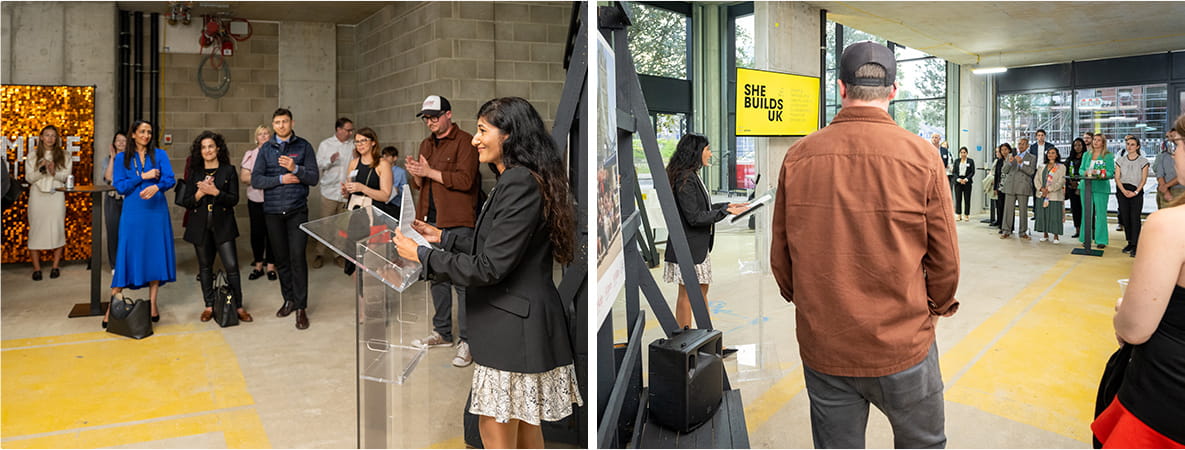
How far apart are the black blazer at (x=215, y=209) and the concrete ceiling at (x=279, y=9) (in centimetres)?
355

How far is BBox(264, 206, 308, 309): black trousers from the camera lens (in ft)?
15.0

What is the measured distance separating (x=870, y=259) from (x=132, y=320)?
443 centimetres

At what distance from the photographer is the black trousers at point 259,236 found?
5871 millimetres

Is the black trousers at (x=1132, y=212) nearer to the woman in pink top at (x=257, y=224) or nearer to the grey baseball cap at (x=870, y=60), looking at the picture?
the grey baseball cap at (x=870, y=60)

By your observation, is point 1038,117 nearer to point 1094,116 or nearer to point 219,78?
point 1094,116

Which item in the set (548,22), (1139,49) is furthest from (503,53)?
(1139,49)

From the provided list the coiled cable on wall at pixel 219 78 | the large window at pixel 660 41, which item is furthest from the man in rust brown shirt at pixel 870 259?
the coiled cable on wall at pixel 219 78

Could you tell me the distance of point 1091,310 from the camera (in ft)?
17.3

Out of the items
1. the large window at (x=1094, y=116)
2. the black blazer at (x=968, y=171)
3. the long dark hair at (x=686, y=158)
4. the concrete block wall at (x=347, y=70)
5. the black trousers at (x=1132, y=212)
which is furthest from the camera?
the large window at (x=1094, y=116)

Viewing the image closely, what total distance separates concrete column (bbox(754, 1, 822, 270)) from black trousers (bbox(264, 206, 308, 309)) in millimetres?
4030

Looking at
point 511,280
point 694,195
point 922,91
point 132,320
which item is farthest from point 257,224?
point 922,91

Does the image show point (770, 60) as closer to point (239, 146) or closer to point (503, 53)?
point (503, 53)

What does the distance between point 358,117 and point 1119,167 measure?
27.8ft

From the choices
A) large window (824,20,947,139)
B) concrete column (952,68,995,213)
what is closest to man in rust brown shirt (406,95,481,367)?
large window (824,20,947,139)
